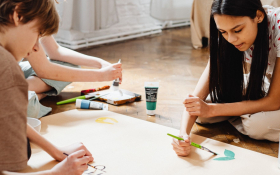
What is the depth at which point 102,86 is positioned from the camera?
2.10 m

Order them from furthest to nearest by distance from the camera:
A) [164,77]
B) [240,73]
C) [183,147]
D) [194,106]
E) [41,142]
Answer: [164,77]
[240,73]
[194,106]
[183,147]
[41,142]

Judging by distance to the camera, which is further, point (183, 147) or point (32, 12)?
point (183, 147)

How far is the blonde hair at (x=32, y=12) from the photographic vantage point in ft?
2.49

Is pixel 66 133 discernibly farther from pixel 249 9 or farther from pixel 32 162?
pixel 249 9

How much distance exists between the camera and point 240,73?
1484 mm

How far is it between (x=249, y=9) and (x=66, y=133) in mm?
905

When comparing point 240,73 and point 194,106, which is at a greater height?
point 240,73

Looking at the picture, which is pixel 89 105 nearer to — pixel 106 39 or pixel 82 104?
pixel 82 104

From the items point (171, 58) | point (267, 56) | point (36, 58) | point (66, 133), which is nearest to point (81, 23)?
point (171, 58)

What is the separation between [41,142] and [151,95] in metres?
0.70

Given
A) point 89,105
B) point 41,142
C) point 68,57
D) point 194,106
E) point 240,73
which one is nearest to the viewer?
point 41,142

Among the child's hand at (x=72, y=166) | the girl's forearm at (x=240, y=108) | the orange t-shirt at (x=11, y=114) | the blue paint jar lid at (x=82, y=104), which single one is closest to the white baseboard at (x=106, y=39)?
the blue paint jar lid at (x=82, y=104)

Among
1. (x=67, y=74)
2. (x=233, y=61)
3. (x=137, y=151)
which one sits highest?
(x=233, y=61)

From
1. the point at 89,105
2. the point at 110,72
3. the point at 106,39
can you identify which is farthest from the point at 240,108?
the point at 106,39
